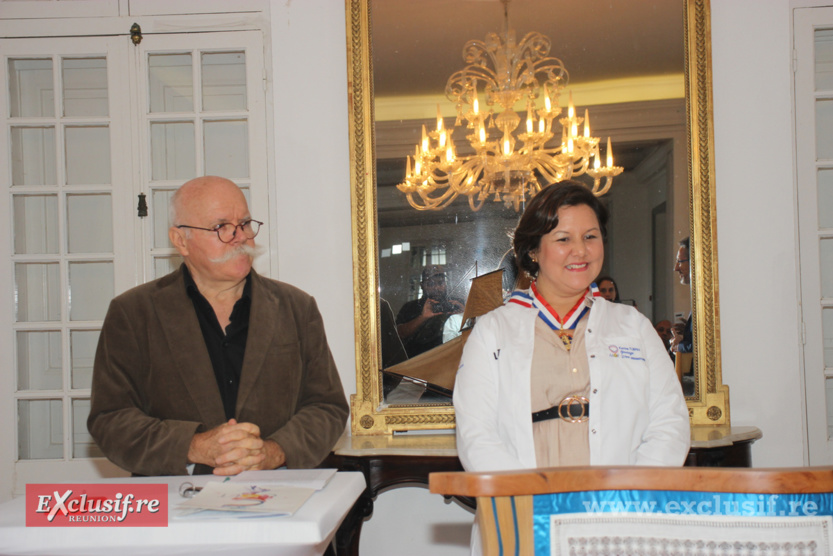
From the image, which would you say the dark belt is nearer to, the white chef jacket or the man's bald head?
the white chef jacket

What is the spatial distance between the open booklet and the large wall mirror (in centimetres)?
133

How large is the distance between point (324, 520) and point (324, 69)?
7.50 feet

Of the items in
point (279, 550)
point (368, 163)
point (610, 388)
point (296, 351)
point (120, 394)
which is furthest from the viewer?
point (368, 163)

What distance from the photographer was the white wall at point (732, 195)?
3.01 m

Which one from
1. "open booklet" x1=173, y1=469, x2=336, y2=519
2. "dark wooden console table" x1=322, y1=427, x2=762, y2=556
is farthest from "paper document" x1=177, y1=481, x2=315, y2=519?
"dark wooden console table" x1=322, y1=427, x2=762, y2=556

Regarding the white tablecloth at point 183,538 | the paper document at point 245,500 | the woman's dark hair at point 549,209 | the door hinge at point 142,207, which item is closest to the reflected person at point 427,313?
the woman's dark hair at point 549,209

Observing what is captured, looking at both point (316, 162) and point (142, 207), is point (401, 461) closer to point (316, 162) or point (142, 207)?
point (316, 162)

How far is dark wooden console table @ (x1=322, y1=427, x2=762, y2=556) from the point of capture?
2.59 m

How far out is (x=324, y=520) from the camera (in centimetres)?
132

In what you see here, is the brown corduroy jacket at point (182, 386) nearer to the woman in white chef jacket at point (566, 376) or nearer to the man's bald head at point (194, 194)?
the man's bald head at point (194, 194)

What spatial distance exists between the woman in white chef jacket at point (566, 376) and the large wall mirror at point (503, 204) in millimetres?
1077

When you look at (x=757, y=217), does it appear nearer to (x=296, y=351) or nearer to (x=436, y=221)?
(x=436, y=221)

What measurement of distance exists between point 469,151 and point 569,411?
155cm

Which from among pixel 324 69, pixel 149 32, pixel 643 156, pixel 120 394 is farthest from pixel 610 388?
pixel 149 32
